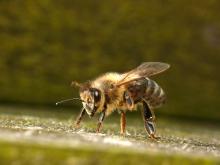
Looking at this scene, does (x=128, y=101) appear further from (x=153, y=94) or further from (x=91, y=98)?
(x=91, y=98)

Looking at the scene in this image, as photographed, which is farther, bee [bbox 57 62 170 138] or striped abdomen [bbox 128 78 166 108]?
striped abdomen [bbox 128 78 166 108]

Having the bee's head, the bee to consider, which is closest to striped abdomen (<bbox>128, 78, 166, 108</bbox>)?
the bee

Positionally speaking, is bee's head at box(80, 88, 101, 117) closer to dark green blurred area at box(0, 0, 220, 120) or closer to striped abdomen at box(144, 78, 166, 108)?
striped abdomen at box(144, 78, 166, 108)

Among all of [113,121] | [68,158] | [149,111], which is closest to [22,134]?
[68,158]

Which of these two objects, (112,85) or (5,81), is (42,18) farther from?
(112,85)

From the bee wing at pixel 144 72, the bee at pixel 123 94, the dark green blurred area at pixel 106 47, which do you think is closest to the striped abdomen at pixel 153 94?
the bee at pixel 123 94
